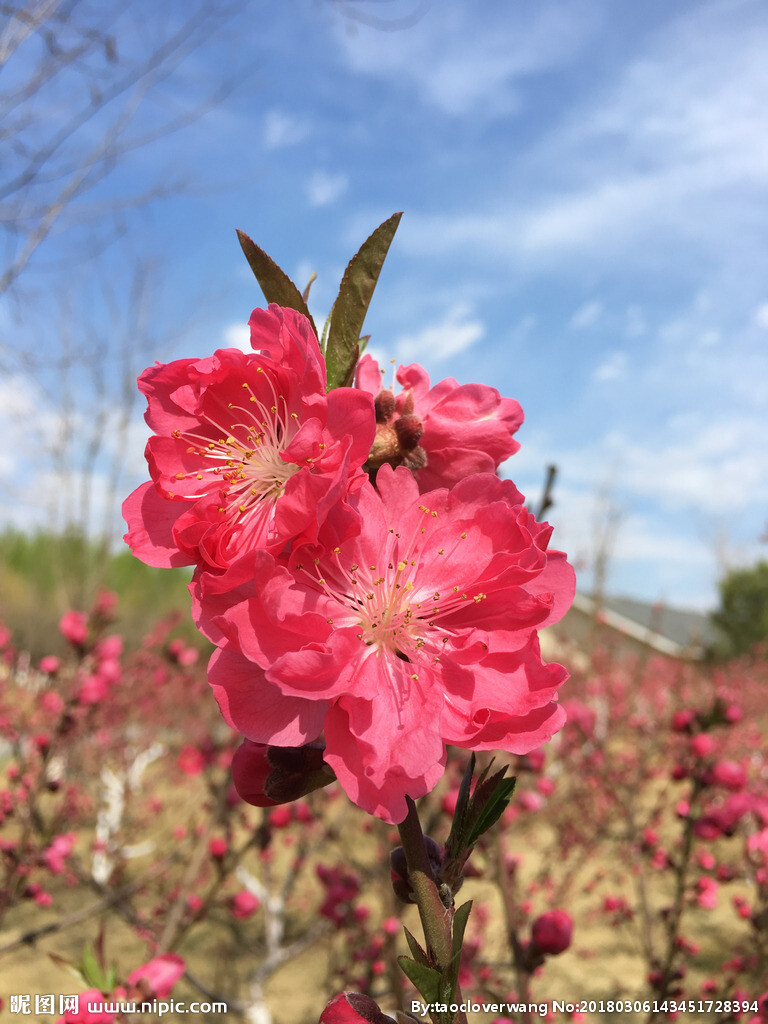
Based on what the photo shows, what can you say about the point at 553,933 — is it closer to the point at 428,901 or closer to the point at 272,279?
the point at 428,901

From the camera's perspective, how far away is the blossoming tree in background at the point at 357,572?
2.39 feet

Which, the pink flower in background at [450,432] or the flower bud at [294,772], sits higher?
the pink flower in background at [450,432]

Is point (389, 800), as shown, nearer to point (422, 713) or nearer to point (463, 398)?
point (422, 713)

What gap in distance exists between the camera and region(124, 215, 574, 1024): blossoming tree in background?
2.39 feet

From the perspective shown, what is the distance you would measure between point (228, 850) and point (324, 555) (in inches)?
116

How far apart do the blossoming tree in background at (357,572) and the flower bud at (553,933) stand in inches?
42.8

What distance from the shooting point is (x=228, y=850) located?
10.5 feet

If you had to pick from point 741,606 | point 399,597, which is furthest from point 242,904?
point 741,606

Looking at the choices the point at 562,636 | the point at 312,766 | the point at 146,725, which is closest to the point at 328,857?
the point at 146,725

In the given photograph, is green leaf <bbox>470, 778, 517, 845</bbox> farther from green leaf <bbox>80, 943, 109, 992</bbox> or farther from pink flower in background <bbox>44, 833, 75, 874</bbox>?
pink flower in background <bbox>44, 833, 75, 874</bbox>

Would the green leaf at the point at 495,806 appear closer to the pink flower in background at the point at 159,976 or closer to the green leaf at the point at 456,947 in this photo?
the green leaf at the point at 456,947

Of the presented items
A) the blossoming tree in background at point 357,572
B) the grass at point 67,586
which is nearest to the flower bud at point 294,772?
the blossoming tree in background at point 357,572

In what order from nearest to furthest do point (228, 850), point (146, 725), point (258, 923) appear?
point (228, 850) → point (258, 923) → point (146, 725)

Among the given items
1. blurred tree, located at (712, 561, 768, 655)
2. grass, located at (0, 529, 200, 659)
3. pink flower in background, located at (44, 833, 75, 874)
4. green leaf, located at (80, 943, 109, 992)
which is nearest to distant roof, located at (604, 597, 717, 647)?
blurred tree, located at (712, 561, 768, 655)
